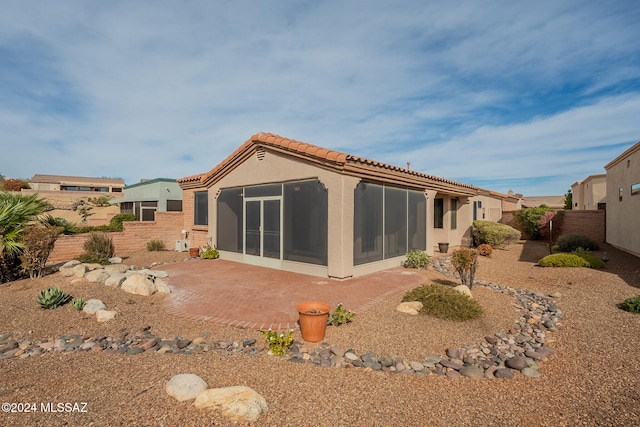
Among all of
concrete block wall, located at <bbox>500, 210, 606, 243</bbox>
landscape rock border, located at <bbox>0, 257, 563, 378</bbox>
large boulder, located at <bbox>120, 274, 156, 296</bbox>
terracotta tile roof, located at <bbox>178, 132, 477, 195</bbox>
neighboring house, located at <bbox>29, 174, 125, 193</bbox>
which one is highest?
neighboring house, located at <bbox>29, 174, 125, 193</bbox>

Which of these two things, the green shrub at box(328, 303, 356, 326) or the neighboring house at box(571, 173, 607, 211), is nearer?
the green shrub at box(328, 303, 356, 326)

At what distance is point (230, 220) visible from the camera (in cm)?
1351

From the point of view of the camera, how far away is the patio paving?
20.4 ft

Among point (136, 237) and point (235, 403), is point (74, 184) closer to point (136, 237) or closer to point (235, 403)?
point (136, 237)

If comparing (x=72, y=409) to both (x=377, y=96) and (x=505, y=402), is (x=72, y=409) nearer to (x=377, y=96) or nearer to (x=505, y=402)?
(x=505, y=402)

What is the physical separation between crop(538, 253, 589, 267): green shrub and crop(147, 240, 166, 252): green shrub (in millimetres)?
17538

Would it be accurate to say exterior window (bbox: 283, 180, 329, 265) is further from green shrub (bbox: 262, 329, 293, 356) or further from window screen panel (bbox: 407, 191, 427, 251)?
green shrub (bbox: 262, 329, 293, 356)

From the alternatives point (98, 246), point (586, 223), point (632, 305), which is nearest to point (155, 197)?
point (98, 246)

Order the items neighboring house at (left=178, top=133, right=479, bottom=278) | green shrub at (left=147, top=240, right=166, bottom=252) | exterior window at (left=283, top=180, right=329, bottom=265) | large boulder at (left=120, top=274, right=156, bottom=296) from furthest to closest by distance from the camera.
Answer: green shrub at (left=147, top=240, right=166, bottom=252) < exterior window at (left=283, top=180, right=329, bottom=265) < neighboring house at (left=178, top=133, right=479, bottom=278) < large boulder at (left=120, top=274, right=156, bottom=296)

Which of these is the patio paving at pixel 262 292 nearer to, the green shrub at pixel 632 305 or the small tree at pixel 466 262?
the small tree at pixel 466 262

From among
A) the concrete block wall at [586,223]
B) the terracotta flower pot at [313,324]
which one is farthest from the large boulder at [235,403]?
the concrete block wall at [586,223]

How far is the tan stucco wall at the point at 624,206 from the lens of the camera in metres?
13.1

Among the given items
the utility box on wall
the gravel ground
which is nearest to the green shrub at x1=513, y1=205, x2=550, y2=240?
the gravel ground

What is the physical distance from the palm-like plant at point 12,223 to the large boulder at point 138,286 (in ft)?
11.0
